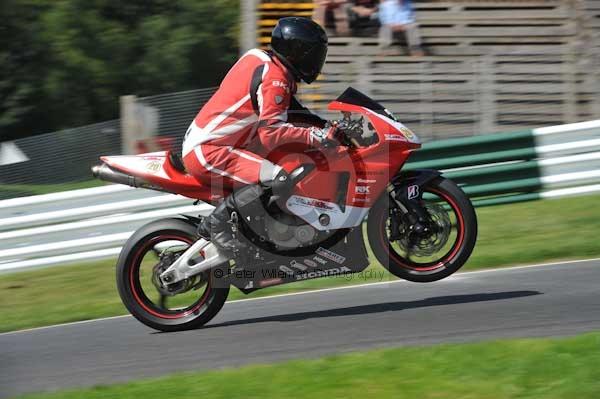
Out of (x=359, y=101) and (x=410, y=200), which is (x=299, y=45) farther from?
(x=410, y=200)

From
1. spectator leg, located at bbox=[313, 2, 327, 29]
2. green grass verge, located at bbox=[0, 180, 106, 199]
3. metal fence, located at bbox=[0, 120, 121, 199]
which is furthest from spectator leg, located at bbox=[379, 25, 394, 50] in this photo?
green grass verge, located at bbox=[0, 180, 106, 199]

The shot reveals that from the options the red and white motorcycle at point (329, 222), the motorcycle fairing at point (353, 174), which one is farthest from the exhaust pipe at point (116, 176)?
the motorcycle fairing at point (353, 174)

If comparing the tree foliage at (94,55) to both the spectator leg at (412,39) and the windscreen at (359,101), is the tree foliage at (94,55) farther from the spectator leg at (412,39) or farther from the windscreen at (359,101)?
the windscreen at (359,101)

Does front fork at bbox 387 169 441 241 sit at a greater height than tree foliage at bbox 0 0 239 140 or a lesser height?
greater

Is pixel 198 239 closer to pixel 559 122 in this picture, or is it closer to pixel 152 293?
pixel 152 293

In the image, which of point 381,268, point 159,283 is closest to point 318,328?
point 159,283

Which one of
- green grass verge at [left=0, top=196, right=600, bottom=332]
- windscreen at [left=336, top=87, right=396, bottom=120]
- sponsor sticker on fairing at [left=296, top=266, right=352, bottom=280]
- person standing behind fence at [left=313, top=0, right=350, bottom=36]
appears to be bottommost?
green grass verge at [left=0, top=196, right=600, bottom=332]

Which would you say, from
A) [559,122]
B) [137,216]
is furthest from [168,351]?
[559,122]

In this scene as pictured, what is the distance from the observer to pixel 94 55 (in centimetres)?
2181

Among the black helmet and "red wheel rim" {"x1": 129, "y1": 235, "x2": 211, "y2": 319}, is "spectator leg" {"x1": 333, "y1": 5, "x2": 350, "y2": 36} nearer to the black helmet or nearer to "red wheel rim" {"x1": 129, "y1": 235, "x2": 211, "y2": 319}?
the black helmet

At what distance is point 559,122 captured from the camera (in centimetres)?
1270

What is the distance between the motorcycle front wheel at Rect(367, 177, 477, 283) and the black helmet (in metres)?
1.00

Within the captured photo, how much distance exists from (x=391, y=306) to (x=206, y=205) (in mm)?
3596

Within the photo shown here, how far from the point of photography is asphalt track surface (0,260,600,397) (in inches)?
232
